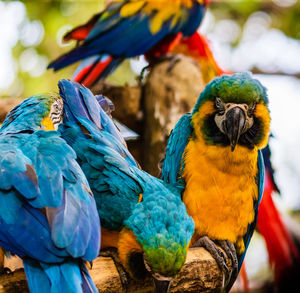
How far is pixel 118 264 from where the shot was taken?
48.6 inches

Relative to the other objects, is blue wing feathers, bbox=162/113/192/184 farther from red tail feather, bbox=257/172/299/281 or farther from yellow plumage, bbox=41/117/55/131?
red tail feather, bbox=257/172/299/281

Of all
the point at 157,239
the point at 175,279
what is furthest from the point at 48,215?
the point at 175,279

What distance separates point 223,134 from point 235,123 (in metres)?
0.11

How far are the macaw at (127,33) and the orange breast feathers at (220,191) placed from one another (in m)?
1.21

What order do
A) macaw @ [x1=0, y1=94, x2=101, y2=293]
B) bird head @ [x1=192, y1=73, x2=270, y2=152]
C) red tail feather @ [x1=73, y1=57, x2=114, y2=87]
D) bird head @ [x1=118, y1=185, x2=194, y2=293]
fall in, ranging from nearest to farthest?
macaw @ [x1=0, y1=94, x2=101, y2=293] → bird head @ [x1=118, y1=185, x2=194, y2=293] → bird head @ [x1=192, y1=73, x2=270, y2=152] → red tail feather @ [x1=73, y1=57, x2=114, y2=87]

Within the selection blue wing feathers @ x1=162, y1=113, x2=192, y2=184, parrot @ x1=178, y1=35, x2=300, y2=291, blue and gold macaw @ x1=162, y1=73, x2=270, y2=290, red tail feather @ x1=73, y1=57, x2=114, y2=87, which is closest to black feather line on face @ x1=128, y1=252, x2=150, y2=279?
blue and gold macaw @ x1=162, y1=73, x2=270, y2=290

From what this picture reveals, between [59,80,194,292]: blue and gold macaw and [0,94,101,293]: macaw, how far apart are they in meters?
0.16

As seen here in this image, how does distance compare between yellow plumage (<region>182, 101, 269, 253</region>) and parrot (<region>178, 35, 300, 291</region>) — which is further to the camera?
parrot (<region>178, 35, 300, 291</region>)

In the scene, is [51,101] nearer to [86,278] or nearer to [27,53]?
[86,278]

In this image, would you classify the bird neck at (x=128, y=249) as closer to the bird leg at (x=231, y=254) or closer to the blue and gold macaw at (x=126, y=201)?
the blue and gold macaw at (x=126, y=201)

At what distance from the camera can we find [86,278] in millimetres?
1023

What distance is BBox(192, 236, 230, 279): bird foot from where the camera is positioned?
54.6 inches

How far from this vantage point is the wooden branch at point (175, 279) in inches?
42.8

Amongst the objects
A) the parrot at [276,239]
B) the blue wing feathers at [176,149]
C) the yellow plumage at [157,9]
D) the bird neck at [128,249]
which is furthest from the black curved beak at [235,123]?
the yellow plumage at [157,9]
